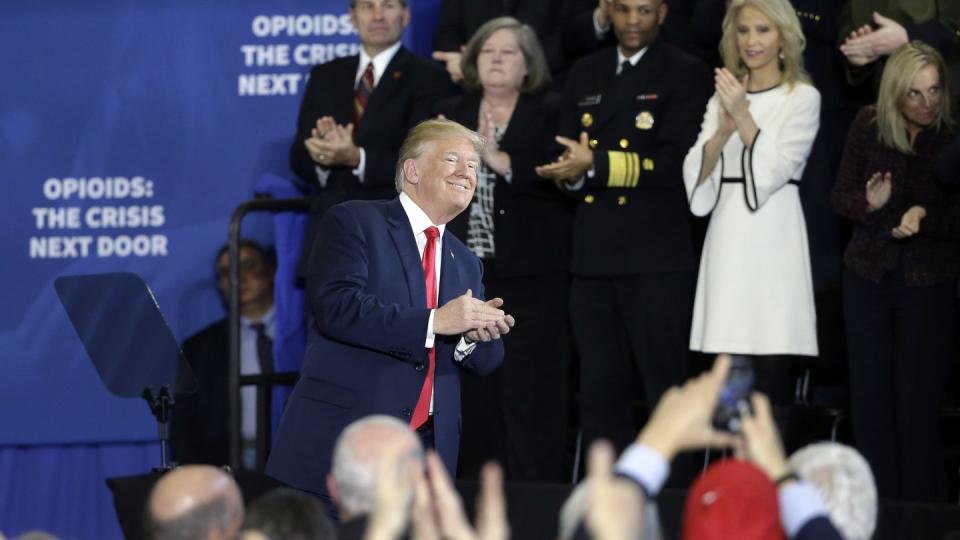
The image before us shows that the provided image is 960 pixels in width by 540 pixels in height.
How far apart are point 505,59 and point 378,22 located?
731 mm

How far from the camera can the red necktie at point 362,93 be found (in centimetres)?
701

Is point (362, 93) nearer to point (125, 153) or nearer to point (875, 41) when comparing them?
point (125, 153)

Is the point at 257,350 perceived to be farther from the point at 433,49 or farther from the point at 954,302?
the point at 954,302

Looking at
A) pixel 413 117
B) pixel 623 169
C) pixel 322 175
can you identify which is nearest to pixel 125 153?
pixel 322 175

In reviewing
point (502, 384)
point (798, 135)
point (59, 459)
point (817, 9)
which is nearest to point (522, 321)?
point (502, 384)

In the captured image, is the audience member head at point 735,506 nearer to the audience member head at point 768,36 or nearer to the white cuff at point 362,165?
the audience member head at point 768,36

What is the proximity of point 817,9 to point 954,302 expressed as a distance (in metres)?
1.38

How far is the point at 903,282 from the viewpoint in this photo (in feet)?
19.2

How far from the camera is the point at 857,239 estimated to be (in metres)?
6.01

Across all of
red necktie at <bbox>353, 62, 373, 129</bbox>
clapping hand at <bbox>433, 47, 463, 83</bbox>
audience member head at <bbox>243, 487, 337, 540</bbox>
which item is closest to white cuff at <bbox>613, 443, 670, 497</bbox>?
audience member head at <bbox>243, 487, 337, 540</bbox>

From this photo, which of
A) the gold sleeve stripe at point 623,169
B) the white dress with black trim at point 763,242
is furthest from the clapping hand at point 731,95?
the gold sleeve stripe at point 623,169

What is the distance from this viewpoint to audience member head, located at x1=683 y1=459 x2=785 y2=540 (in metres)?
2.81

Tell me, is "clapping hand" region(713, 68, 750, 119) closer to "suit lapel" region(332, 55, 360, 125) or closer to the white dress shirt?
the white dress shirt

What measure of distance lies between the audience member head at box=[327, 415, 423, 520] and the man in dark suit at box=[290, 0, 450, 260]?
3731mm
